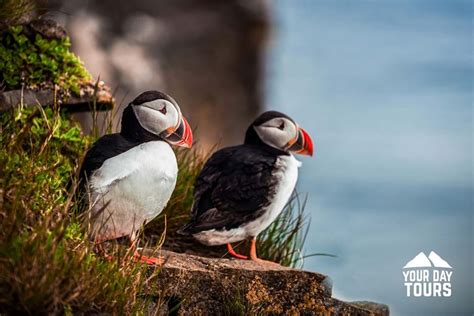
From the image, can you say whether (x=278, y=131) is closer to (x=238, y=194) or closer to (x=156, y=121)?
(x=238, y=194)

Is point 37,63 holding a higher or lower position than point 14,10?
lower

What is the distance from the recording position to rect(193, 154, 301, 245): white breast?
4953 mm

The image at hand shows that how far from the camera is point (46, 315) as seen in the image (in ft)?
11.6

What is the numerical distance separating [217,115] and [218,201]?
200 inches

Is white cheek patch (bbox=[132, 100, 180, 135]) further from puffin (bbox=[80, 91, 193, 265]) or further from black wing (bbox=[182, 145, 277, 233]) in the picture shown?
black wing (bbox=[182, 145, 277, 233])

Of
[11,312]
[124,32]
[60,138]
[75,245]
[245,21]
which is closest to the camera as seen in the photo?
[11,312]

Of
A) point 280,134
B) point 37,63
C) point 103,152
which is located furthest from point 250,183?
point 37,63

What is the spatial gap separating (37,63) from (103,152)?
152 cm

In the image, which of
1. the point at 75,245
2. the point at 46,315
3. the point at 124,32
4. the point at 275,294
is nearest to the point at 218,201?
the point at 275,294

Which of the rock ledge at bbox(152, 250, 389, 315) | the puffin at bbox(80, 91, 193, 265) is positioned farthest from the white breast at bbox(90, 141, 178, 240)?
the rock ledge at bbox(152, 250, 389, 315)

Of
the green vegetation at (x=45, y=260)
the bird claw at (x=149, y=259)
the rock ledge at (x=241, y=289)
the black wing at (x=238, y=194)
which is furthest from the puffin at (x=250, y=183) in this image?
the green vegetation at (x=45, y=260)

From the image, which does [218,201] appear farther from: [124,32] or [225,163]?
[124,32]

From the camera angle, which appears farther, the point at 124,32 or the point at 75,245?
the point at 124,32

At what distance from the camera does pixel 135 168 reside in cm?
437
